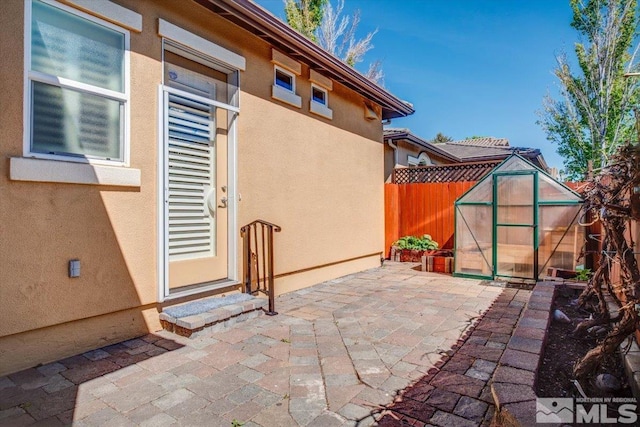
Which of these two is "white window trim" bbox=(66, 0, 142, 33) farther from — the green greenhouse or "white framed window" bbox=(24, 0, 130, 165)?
the green greenhouse

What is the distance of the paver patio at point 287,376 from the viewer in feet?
7.43

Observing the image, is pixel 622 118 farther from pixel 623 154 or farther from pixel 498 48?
pixel 623 154

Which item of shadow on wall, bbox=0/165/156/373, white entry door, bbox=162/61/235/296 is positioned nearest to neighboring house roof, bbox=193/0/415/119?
white entry door, bbox=162/61/235/296

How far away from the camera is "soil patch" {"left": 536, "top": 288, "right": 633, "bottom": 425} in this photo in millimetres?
2330

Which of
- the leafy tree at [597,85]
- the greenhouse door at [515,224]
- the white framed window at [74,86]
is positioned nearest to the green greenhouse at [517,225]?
the greenhouse door at [515,224]

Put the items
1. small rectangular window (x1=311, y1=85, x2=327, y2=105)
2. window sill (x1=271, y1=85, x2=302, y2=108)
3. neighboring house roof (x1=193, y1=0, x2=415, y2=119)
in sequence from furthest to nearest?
small rectangular window (x1=311, y1=85, x2=327, y2=105)
window sill (x1=271, y1=85, x2=302, y2=108)
neighboring house roof (x1=193, y1=0, x2=415, y2=119)

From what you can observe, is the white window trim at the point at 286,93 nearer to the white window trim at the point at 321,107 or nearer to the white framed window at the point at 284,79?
the white framed window at the point at 284,79

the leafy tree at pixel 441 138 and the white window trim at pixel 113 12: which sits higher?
the leafy tree at pixel 441 138

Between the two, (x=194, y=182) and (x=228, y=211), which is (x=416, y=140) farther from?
(x=194, y=182)

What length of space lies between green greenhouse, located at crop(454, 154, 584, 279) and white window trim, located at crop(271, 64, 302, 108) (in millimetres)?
3632

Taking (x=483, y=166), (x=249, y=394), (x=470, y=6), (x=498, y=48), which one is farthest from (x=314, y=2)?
(x=249, y=394)

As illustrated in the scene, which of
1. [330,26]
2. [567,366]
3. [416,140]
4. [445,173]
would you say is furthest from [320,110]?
[330,26]

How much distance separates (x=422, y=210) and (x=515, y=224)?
2960 mm

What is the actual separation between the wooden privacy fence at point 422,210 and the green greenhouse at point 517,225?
1.89 metres
